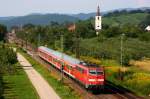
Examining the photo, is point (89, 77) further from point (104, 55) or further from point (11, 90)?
point (104, 55)

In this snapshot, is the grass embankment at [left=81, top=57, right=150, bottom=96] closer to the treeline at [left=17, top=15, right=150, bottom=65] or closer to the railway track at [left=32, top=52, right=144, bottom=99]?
the railway track at [left=32, top=52, right=144, bottom=99]

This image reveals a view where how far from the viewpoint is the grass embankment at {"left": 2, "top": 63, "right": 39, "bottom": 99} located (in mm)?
50459

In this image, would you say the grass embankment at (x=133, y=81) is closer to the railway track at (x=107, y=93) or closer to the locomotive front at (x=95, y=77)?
the railway track at (x=107, y=93)

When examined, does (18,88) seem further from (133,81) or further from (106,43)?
(106,43)

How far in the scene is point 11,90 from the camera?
56.0 meters

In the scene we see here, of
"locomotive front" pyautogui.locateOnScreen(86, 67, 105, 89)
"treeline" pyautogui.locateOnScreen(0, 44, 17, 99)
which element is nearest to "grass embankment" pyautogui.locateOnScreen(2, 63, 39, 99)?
"treeline" pyautogui.locateOnScreen(0, 44, 17, 99)

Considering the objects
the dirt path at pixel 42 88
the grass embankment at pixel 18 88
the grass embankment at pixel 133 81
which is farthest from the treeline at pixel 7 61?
the grass embankment at pixel 133 81

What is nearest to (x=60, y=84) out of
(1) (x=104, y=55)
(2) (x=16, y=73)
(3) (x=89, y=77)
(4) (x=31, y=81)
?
(4) (x=31, y=81)

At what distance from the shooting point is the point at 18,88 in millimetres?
58406

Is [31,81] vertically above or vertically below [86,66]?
below

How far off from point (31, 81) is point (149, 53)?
6011 centimetres

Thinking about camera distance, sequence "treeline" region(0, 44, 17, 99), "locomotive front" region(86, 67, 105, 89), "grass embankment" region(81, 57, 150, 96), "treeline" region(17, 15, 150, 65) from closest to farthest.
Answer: "locomotive front" region(86, 67, 105, 89) < "grass embankment" region(81, 57, 150, 96) < "treeline" region(0, 44, 17, 99) < "treeline" region(17, 15, 150, 65)

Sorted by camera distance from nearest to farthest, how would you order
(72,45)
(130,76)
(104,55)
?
(130,76)
(104,55)
(72,45)

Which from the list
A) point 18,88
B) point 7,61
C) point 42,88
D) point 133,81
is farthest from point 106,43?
point 18,88
